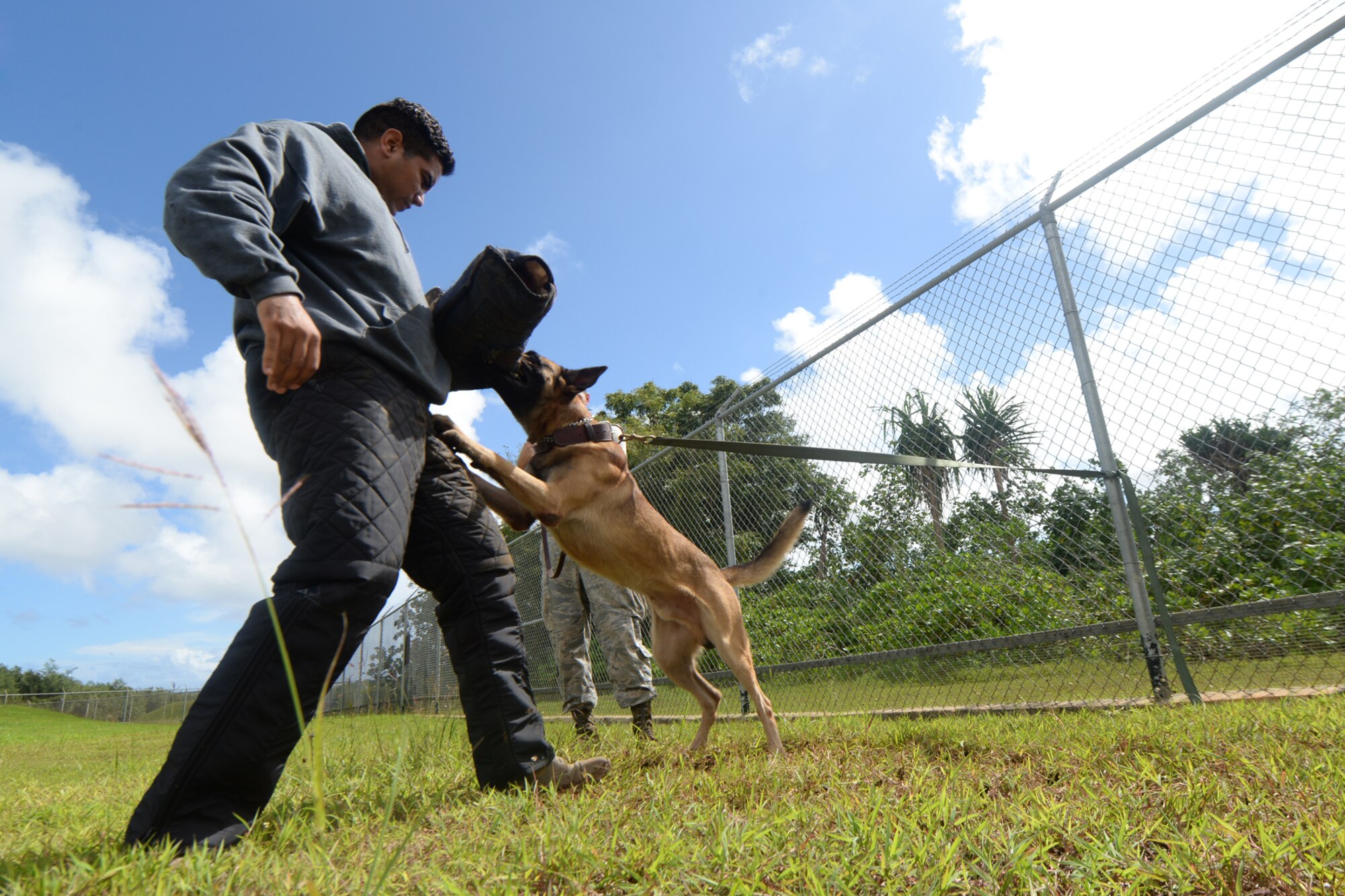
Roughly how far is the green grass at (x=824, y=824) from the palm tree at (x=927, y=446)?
5.70 ft

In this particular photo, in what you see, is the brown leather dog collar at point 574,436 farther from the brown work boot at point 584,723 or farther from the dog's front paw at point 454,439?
the brown work boot at point 584,723

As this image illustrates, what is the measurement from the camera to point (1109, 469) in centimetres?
361

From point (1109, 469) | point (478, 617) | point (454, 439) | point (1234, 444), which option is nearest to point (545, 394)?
point (454, 439)

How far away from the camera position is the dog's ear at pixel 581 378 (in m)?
3.52

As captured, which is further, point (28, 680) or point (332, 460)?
point (28, 680)

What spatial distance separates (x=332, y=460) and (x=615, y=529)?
1.82 metres

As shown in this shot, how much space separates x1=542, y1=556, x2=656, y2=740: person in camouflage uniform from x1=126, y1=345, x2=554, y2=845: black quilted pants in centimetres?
191

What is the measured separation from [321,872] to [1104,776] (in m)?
2.04

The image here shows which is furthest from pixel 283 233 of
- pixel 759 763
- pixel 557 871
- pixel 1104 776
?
pixel 1104 776

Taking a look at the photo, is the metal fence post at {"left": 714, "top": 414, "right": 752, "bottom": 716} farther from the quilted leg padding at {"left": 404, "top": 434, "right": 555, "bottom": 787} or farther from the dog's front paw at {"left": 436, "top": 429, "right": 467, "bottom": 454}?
the quilted leg padding at {"left": 404, "top": 434, "right": 555, "bottom": 787}

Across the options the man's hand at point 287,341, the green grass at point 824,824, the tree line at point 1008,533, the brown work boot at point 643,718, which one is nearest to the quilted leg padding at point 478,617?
the green grass at point 824,824

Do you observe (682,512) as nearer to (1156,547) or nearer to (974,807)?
(1156,547)

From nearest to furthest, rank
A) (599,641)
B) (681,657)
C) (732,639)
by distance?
(732,639) → (681,657) → (599,641)

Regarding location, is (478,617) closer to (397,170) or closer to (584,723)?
(397,170)
